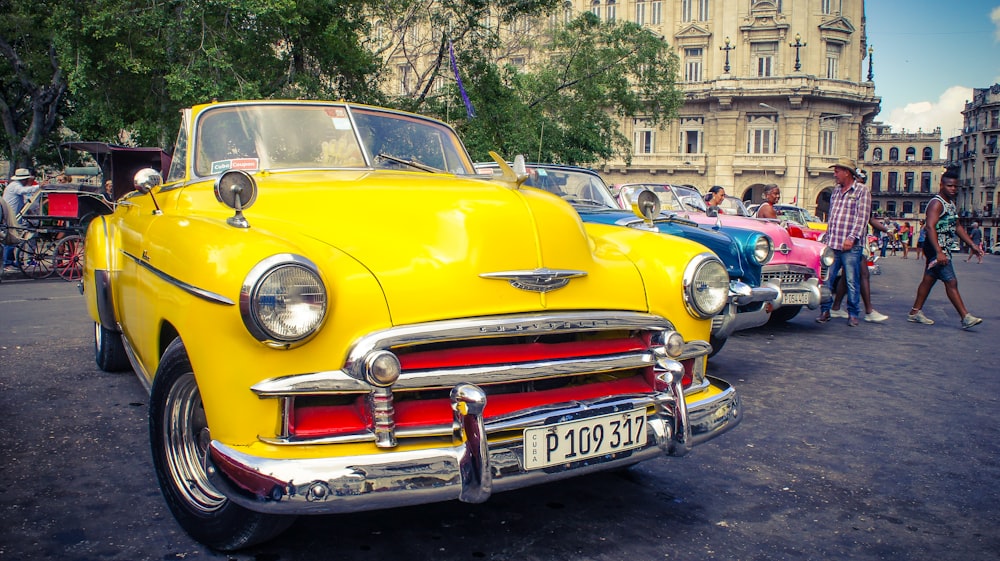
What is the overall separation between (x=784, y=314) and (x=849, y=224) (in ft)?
4.04

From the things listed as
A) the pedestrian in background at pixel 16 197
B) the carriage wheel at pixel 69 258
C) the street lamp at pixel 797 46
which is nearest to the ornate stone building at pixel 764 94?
the street lamp at pixel 797 46

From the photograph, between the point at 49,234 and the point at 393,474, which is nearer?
the point at 393,474

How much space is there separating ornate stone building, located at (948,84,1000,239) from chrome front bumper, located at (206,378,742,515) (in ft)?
315

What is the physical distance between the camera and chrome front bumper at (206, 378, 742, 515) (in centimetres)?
222

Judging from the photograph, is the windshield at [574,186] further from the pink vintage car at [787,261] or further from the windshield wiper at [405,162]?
the windshield wiper at [405,162]

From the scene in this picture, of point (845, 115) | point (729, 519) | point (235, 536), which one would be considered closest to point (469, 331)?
point (235, 536)

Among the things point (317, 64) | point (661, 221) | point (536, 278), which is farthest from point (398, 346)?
point (317, 64)

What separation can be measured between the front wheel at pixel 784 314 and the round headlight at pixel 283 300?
287 inches

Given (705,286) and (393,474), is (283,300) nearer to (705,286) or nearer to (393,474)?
(393,474)

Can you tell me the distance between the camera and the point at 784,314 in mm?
9180

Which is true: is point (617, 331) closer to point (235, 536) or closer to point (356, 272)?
point (356, 272)

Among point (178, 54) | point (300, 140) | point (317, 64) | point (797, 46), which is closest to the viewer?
point (300, 140)

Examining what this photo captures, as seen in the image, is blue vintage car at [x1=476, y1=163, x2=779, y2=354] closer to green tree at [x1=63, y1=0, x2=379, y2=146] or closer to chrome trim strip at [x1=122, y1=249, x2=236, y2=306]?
chrome trim strip at [x1=122, y1=249, x2=236, y2=306]

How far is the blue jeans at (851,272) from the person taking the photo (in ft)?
29.2
